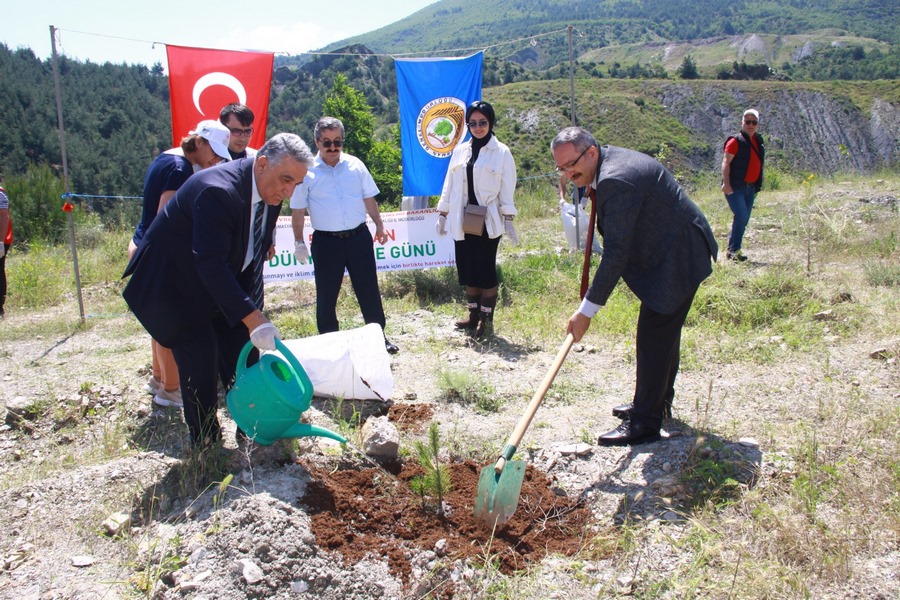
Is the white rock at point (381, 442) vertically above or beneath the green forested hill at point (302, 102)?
beneath

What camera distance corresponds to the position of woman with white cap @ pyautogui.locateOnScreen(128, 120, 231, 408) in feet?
12.2

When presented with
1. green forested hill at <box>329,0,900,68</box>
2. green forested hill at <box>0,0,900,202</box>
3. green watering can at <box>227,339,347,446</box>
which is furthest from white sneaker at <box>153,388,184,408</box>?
green forested hill at <box>329,0,900,68</box>

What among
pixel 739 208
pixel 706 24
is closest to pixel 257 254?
pixel 739 208

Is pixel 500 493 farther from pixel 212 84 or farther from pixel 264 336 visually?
pixel 212 84

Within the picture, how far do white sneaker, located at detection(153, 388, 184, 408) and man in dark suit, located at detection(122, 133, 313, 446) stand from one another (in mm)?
1024

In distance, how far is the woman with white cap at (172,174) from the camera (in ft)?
12.2

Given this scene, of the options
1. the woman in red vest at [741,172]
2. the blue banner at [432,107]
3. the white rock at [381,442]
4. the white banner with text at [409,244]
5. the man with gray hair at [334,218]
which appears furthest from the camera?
the woman in red vest at [741,172]

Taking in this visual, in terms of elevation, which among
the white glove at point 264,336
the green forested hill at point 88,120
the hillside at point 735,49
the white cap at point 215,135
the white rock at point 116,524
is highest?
the hillside at point 735,49

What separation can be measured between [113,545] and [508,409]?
219 cm

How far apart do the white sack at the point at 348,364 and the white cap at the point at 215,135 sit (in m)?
1.21

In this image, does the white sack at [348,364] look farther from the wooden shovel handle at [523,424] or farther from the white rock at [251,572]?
the white rock at [251,572]

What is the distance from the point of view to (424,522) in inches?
110

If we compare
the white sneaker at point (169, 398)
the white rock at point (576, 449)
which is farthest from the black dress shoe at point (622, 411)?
the white sneaker at point (169, 398)

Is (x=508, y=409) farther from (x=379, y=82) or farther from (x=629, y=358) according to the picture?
(x=379, y=82)
